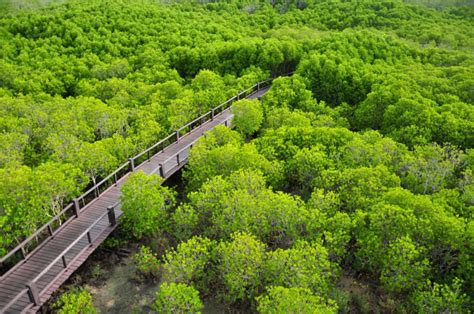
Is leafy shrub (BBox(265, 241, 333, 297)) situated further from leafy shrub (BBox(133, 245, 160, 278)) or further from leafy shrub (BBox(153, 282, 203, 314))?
leafy shrub (BBox(133, 245, 160, 278))

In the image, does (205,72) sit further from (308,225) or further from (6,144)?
(308,225)

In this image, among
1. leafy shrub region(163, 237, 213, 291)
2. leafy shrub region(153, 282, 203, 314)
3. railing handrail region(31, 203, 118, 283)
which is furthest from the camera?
leafy shrub region(163, 237, 213, 291)

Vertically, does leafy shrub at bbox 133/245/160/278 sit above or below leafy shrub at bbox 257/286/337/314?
below

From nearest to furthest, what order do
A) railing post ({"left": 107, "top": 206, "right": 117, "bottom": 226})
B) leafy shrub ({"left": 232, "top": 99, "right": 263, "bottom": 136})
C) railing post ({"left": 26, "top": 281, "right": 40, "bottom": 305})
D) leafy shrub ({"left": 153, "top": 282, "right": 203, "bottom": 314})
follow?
1. railing post ({"left": 26, "top": 281, "right": 40, "bottom": 305})
2. leafy shrub ({"left": 153, "top": 282, "right": 203, "bottom": 314})
3. railing post ({"left": 107, "top": 206, "right": 117, "bottom": 226})
4. leafy shrub ({"left": 232, "top": 99, "right": 263, "bottom": 136})

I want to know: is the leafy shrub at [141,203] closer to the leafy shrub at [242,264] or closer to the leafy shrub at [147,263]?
the leafy shrub at [147,263]

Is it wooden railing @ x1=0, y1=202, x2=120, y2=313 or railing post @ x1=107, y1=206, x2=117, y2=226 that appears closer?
wooden railing @ x1=0, y1=202, x2=120, y2=313

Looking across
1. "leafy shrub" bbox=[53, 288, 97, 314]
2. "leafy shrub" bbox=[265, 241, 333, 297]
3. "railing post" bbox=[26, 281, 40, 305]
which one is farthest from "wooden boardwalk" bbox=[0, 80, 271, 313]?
"leafy shrub" bbox=[265, 241, 333, 297]

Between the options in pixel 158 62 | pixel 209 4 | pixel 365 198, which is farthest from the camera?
pixel 209 4

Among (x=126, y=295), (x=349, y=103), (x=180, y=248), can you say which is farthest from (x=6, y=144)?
(x=349, y=103)
